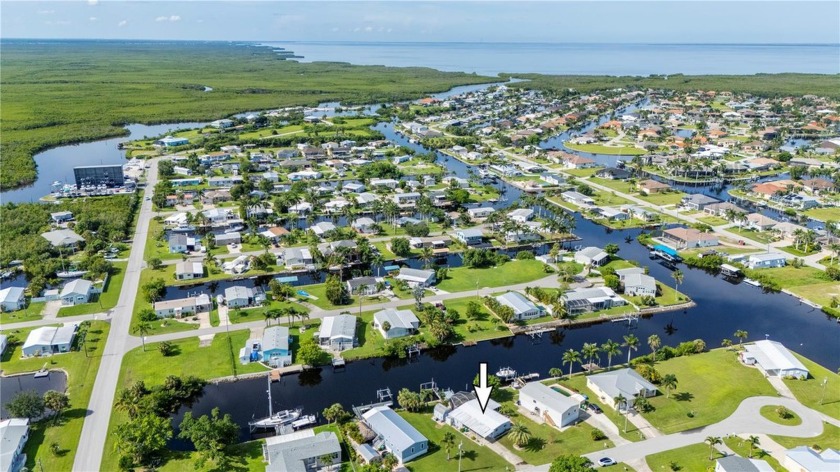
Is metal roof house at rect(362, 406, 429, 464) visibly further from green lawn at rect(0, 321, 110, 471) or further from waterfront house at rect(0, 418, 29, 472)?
waterfront house at rect(0, 418, 29, 472)

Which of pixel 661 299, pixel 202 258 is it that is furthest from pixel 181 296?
pixel 661 299

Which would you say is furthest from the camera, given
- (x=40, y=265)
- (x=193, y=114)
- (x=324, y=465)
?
(x=193, y=114)

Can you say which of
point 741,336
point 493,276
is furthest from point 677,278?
point 493,276

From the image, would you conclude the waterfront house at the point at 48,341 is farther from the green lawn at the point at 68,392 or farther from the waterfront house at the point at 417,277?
the waterfront house at the point at 417,277

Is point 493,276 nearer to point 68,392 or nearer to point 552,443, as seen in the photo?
point 552,443

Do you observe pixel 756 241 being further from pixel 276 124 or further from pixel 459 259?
pixel 276 124

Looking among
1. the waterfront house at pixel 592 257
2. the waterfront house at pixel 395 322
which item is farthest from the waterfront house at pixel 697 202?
the waterfront house at pixel 395 322

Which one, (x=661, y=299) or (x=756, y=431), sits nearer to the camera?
(x=756, y=431)
